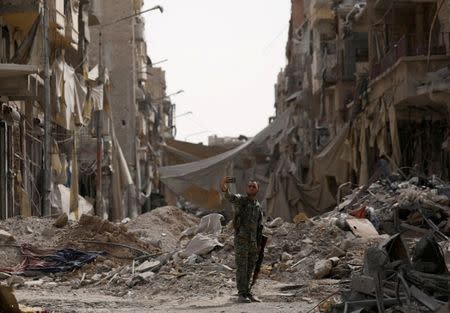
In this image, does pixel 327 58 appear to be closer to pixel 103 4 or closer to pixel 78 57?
pixel 103 4

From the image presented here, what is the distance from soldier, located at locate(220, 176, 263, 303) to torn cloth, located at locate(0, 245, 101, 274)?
5.65 metres

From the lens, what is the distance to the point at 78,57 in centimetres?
3384

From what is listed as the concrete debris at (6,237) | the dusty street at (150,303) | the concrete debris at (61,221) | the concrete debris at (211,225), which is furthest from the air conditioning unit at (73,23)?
the dusty street at (150,303)

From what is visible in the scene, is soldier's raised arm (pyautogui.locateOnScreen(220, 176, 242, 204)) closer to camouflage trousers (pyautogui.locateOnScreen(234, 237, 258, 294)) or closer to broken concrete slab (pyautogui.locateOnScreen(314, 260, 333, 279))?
camouflage trousers (pyautogui.locateOnScreen(234, 237, 258, 294))

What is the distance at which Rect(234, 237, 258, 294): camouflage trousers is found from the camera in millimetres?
13023

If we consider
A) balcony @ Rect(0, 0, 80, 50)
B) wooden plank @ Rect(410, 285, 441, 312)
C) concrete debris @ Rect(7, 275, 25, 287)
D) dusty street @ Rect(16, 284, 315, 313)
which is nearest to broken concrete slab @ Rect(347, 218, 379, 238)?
dusty street @ Rect(16, 284, 315, 313)

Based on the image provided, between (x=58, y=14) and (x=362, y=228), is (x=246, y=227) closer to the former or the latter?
(x=362, y=228)

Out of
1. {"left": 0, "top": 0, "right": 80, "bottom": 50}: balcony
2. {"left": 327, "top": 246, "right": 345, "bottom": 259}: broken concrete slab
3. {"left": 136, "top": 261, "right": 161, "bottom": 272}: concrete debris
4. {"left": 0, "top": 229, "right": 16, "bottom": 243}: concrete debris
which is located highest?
{"left": 0, "top": 0, "right": 80, "bottom": 50}: balcony

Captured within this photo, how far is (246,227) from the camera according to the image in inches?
522

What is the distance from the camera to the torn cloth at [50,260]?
1795 centimetres

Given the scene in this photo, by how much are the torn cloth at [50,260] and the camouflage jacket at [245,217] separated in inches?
222

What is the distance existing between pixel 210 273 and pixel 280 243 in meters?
2.27

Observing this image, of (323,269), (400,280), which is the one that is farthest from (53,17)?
(400,280)

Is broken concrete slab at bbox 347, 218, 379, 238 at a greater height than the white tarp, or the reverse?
the white tarp
